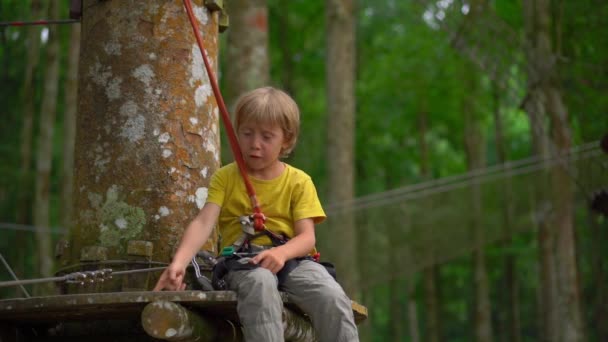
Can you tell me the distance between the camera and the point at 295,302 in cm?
378

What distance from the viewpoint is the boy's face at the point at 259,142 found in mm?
3906

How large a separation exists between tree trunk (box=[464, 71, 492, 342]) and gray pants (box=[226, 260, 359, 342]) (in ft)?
41.4

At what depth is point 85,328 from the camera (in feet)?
13.4

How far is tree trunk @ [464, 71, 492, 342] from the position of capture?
16.5 m

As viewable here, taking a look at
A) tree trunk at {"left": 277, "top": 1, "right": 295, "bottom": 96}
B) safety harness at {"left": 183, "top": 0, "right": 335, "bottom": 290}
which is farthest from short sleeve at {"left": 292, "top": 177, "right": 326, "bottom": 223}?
tree trunk at {"left": 277, "top": 1, "right": 295, "bottom": 96}

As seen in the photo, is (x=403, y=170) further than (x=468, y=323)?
No

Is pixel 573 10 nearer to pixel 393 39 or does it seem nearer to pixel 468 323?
pixel 393 39

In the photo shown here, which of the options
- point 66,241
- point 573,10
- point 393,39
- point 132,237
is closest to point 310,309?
point 132,237

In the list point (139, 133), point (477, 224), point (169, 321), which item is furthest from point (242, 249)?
point (477, 224)

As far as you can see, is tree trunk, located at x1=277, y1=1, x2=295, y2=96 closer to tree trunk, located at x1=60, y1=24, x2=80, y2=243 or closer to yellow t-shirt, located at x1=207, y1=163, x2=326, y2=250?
tree trunk, located at x1=60, y1=24, x2=80, y2=243

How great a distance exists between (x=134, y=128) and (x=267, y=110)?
2.50 feet

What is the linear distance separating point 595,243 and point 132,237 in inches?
596

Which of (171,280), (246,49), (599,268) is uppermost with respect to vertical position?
(246,49)

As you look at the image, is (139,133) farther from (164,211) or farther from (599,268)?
(599,268)
